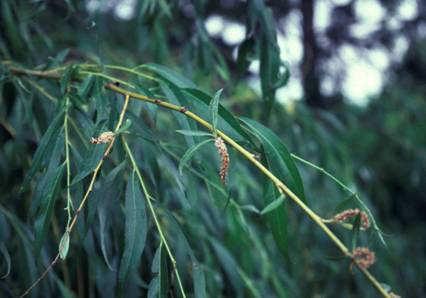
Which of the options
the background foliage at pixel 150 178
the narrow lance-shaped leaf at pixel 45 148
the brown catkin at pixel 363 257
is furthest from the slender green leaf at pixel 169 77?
the brown catkin at pixel 363 257

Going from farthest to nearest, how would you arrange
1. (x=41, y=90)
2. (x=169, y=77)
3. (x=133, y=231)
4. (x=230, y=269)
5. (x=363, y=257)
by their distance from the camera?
1. (x=230, y=269)
2. (x=41, y=90)
3. (x=169, y=77)
4. (x=133, y=231)
5. (x=363, y=257)

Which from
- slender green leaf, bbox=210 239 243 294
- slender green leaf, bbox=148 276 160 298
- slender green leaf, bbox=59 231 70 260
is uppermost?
slender green leaf, bbox=59 231 70 260

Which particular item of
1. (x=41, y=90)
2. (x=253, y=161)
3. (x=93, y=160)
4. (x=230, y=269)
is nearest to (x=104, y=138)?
(x=93, y=160)

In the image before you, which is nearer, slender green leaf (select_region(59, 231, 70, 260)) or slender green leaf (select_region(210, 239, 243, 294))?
slender green leaf (select_region(59, 231, 70, 260))

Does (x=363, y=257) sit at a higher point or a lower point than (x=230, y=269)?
higher

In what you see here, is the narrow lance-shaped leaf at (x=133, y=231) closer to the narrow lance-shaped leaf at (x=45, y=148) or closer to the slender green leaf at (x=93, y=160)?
the slender green leaf at (x=93, y=160)

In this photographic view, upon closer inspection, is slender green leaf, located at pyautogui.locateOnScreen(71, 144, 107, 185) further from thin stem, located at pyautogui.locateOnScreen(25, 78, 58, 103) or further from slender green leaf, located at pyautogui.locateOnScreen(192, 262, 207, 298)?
thin stem, located at pyautogui.locateOnScreen(25, 78, 58, 103)

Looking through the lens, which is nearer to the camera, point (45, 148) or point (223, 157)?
point (223, 157)

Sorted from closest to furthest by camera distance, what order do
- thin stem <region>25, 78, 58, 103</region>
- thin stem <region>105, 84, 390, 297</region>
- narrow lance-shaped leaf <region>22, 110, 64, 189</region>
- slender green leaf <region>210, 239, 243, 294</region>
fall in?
thin stem <region>105, 84, 390, 297</region> < narrow lance-shaped leaf <region>22, 110, 64, 189</region> < thin stem <region>25, 78, 58, 103</region> < slender green leaf <region>210, 239, 243, 294</region>

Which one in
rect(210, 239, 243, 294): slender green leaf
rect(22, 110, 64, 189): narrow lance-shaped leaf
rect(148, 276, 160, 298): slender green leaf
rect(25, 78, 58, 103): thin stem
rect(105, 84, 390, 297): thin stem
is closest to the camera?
rect(105, 84, 390, 297): thin stem

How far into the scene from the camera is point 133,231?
2.57ft

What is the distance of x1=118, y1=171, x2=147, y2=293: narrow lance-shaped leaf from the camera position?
78 cm

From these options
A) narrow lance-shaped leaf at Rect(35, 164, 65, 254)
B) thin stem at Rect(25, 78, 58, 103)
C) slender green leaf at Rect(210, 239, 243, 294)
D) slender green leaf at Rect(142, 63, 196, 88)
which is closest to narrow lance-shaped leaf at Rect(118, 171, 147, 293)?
narrow lance-shaped leaf at Rect(35, 164, 65, 254)

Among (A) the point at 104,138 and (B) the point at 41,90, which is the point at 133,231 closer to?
(A) the point at 104,138
